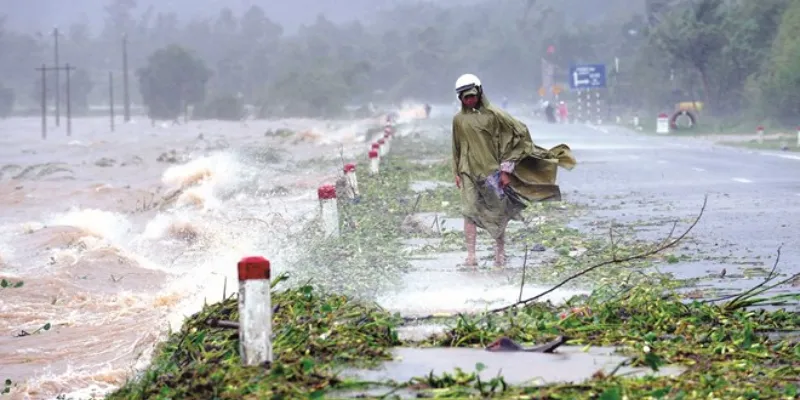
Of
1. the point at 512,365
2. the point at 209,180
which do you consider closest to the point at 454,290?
the point at 512,365

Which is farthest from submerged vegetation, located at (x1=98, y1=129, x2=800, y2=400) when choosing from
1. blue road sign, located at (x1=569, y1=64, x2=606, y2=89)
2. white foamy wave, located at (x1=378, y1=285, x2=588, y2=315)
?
blue road sign, located at (x1=569, y1=64, x2=606, y2=89)

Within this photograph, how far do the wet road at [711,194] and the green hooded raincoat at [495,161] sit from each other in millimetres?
1503

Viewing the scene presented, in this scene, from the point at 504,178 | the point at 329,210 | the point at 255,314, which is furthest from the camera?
the point at 329,210

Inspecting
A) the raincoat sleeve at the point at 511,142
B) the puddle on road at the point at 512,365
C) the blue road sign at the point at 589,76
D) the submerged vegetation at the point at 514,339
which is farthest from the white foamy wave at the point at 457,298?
the blue road sign at the point at 589,76

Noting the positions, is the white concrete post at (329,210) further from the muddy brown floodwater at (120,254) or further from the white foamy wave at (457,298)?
the white foamy wave at (457,298)

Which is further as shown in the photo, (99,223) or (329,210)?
(99,223)

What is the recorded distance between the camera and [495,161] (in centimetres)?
1255

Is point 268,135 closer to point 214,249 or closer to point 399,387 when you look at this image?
point 214,249

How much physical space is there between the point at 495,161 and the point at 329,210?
9.93 feet

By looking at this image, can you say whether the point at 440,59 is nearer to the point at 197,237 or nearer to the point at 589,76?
the point at 589,76

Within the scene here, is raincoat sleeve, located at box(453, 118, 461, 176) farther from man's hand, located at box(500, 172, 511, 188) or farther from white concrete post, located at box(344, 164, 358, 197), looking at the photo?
white concrete post, located at box(344, 164, 358, 197)

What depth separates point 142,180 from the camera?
38250mm

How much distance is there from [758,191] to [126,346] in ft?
40.1

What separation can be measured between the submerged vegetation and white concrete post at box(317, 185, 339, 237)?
11.9ft
